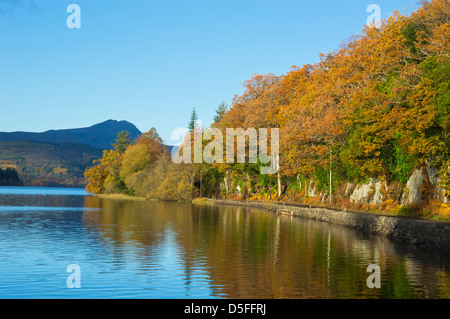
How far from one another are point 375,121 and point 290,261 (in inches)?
925

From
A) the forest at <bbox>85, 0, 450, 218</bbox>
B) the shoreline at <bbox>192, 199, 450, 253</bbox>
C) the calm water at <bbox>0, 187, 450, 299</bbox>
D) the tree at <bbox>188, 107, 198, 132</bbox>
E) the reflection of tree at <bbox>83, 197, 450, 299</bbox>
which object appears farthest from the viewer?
the tree at <bbox>188, 107, 198, 132</bbox>

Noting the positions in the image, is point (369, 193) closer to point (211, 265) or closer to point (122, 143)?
point (211, 265)

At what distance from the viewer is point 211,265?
19.8m

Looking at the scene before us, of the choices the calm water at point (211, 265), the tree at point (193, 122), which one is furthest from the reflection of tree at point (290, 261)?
the tree at point (193, 122)

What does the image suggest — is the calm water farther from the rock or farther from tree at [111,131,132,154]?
tree at [111,131,132,154]

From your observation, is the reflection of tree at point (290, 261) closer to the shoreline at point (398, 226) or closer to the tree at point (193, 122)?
the shoreline at point (398, 226)

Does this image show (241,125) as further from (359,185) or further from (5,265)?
(5,265)

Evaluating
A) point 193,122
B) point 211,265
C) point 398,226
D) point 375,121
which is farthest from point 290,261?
point 193,122

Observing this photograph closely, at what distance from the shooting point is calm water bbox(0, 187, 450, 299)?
1503 centimetres

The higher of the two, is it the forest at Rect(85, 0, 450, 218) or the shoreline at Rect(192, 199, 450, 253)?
the forest at Rect(85, 0, 450, 218)

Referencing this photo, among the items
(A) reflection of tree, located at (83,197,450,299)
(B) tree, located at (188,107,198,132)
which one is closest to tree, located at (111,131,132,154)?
(B) tree, located at (188,107,198,132)

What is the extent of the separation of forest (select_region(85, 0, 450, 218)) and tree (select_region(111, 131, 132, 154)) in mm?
68817

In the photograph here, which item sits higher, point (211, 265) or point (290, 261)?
point (211, 265)
